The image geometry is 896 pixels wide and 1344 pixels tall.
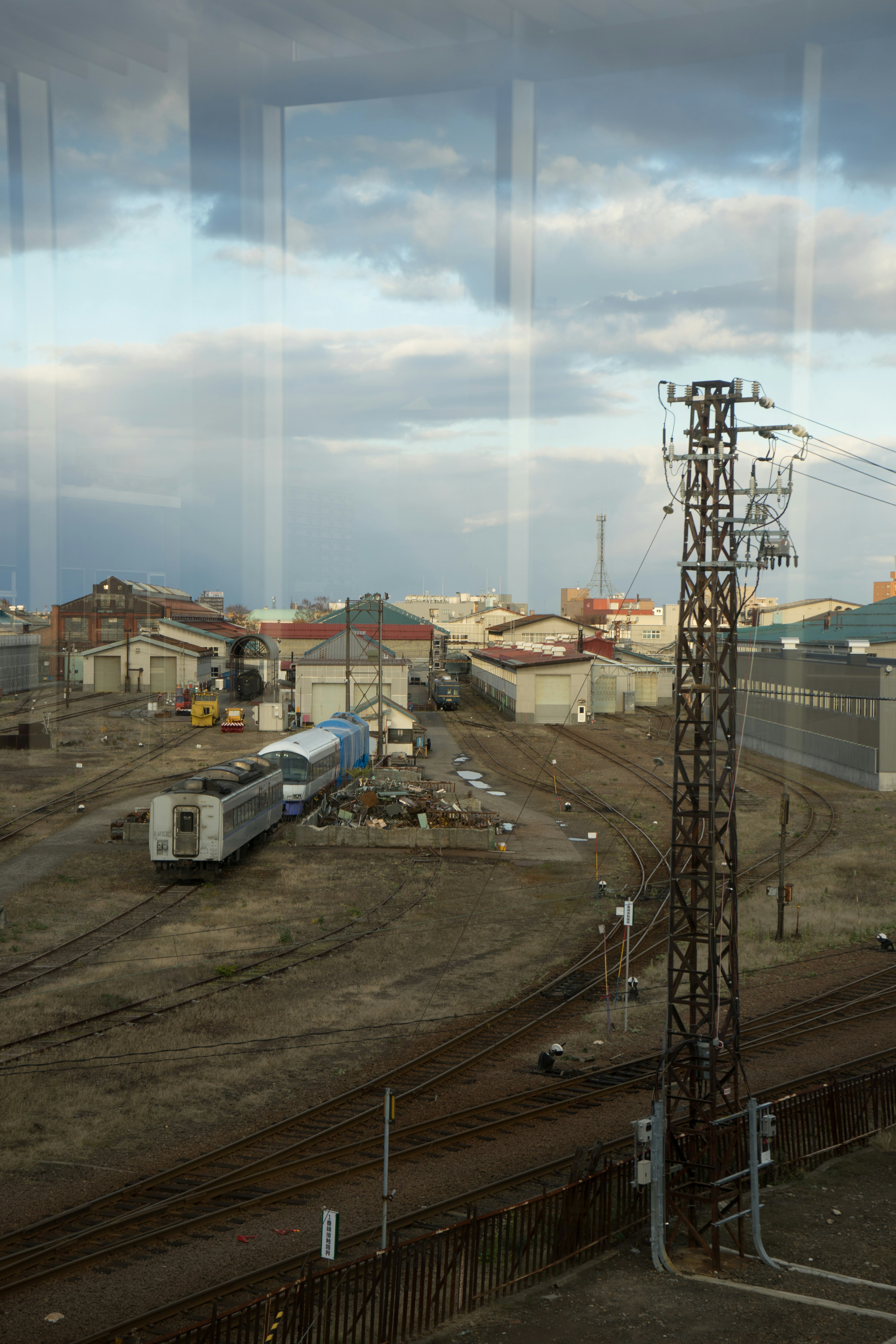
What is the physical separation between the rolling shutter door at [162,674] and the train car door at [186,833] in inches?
2136

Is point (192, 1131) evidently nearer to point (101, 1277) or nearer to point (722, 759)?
point (101, 1277)

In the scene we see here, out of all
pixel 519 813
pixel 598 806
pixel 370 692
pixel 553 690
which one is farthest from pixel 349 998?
pixel 553 690

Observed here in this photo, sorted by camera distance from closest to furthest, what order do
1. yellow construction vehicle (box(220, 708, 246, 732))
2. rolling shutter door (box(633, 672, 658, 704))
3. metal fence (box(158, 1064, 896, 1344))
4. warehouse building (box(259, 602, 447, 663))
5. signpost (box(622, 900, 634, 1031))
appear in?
1. metal fence (box(158, 1064, 896, 1344))
2. signpost (box(622, 900, 634, 1031))
3. yellow construction vehicle (box(220, 708, 246, 732))
4. rolling shutter door (box(633, 672, 658, 704))
5. warehouse building (box(259, 602, 447, 663))

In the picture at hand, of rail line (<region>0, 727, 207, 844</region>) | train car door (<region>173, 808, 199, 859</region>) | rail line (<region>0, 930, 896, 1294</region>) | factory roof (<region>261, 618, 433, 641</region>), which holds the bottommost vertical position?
rail line (<region>0, 727, 207, 844</region>)

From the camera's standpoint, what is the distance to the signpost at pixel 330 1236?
8.55 m

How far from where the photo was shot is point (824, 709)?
4859 cm

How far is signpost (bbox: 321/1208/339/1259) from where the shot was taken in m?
8.55

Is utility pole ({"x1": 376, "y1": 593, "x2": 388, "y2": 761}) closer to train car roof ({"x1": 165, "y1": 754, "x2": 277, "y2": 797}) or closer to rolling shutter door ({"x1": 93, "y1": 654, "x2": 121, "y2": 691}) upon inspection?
train car roof ({"x1": 165, "y1": 754, "x2": 277, "y2": 797})

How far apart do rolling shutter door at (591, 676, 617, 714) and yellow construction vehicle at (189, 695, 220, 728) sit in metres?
27.1

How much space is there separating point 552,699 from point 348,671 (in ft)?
79.2

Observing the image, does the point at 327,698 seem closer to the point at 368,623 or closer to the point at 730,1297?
the point at 368,623

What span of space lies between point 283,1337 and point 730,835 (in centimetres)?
673

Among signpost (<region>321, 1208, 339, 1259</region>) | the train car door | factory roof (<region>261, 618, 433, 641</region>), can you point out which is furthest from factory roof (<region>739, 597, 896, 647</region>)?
signpost (<region>321, 1208, 339, 1259</region>)

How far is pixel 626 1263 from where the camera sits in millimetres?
10719
